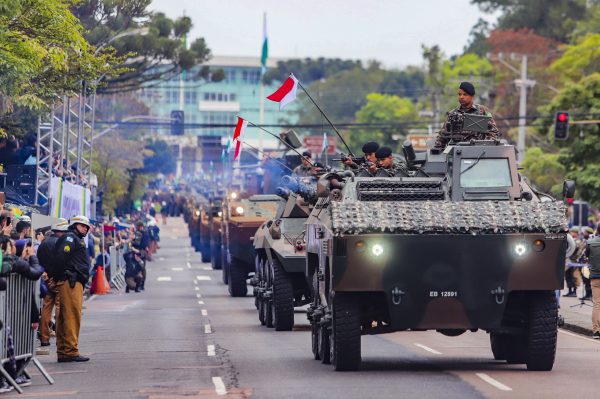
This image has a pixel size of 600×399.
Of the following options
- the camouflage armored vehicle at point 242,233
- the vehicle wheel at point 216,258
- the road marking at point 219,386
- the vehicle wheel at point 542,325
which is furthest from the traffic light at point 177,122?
the road marking at point 219,386

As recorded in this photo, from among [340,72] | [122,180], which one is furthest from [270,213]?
[340,72]

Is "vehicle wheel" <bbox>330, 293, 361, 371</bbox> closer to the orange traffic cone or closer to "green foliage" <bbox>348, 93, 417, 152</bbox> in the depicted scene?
the orange traffic cone

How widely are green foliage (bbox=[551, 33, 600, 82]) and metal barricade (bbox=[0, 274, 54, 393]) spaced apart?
5961cm

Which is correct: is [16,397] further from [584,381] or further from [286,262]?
[286,262]

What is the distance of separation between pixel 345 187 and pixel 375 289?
1.95 meters

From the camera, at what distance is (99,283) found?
44.2 m

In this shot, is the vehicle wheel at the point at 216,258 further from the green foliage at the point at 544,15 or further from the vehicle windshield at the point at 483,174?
the green foliage at the point at 544,15

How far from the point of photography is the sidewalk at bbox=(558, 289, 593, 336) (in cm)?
2781

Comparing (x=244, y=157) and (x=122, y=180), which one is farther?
(x=244, y=157)

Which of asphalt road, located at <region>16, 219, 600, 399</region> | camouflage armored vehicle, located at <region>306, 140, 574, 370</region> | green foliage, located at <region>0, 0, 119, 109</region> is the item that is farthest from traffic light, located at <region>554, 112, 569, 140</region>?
camouflage armored vehicle, located at <region>306, 140, 574, 370</region>

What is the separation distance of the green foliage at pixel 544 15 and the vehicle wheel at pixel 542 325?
3792 inches

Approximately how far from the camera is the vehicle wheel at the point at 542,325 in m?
18.1

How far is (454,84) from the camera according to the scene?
9862cm

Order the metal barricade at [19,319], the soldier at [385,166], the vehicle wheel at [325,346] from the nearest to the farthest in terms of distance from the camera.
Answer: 1. the metal barricade at [19,319]
2. the vehicle wheel at [325,346]
3. the soldier at [385,166]
